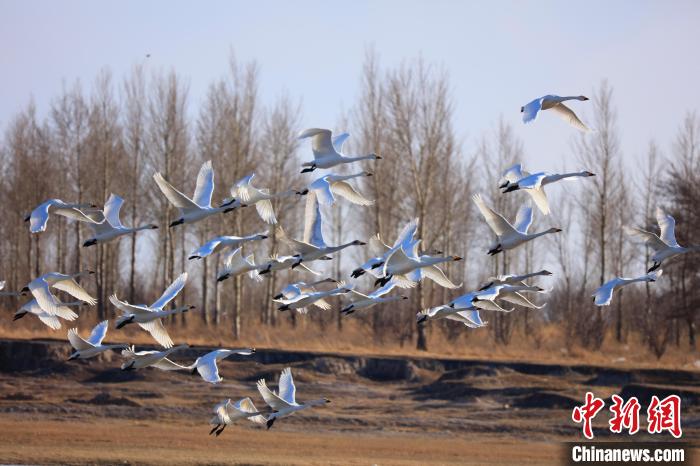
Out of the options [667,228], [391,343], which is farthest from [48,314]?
[391,343]

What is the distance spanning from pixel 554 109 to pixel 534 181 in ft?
3.72

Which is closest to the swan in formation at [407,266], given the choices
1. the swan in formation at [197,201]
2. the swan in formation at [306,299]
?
the swan in formation at [306,299]

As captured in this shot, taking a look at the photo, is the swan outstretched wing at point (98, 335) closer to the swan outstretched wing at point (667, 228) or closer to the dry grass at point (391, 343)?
the swan outstretched wing at point (667, 228)

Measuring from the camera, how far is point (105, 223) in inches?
744

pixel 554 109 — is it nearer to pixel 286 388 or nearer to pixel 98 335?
pixel 286 388

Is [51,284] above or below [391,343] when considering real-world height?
above

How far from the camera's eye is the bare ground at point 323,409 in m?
24.4

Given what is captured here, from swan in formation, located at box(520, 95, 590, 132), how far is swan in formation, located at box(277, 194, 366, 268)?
131 inches

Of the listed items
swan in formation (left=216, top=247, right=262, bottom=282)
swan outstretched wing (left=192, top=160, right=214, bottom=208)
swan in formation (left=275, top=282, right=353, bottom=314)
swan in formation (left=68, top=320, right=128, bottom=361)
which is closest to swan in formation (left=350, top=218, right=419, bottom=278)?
swan in formation (left=275, top=282, right=353, bottom=314)

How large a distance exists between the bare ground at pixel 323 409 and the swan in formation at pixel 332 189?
5.93 metres

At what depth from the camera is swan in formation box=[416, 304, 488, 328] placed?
17.9 m

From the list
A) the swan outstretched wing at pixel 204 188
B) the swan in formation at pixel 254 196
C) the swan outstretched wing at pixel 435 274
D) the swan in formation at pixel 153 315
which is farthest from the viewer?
the swan in formation at pixel 254 196

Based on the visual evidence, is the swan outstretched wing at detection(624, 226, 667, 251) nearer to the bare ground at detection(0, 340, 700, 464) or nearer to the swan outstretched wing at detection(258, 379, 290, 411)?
the swan outstretched wing at detection(258, 379, 290, 411)

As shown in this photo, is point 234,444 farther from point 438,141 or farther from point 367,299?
point 438,141
